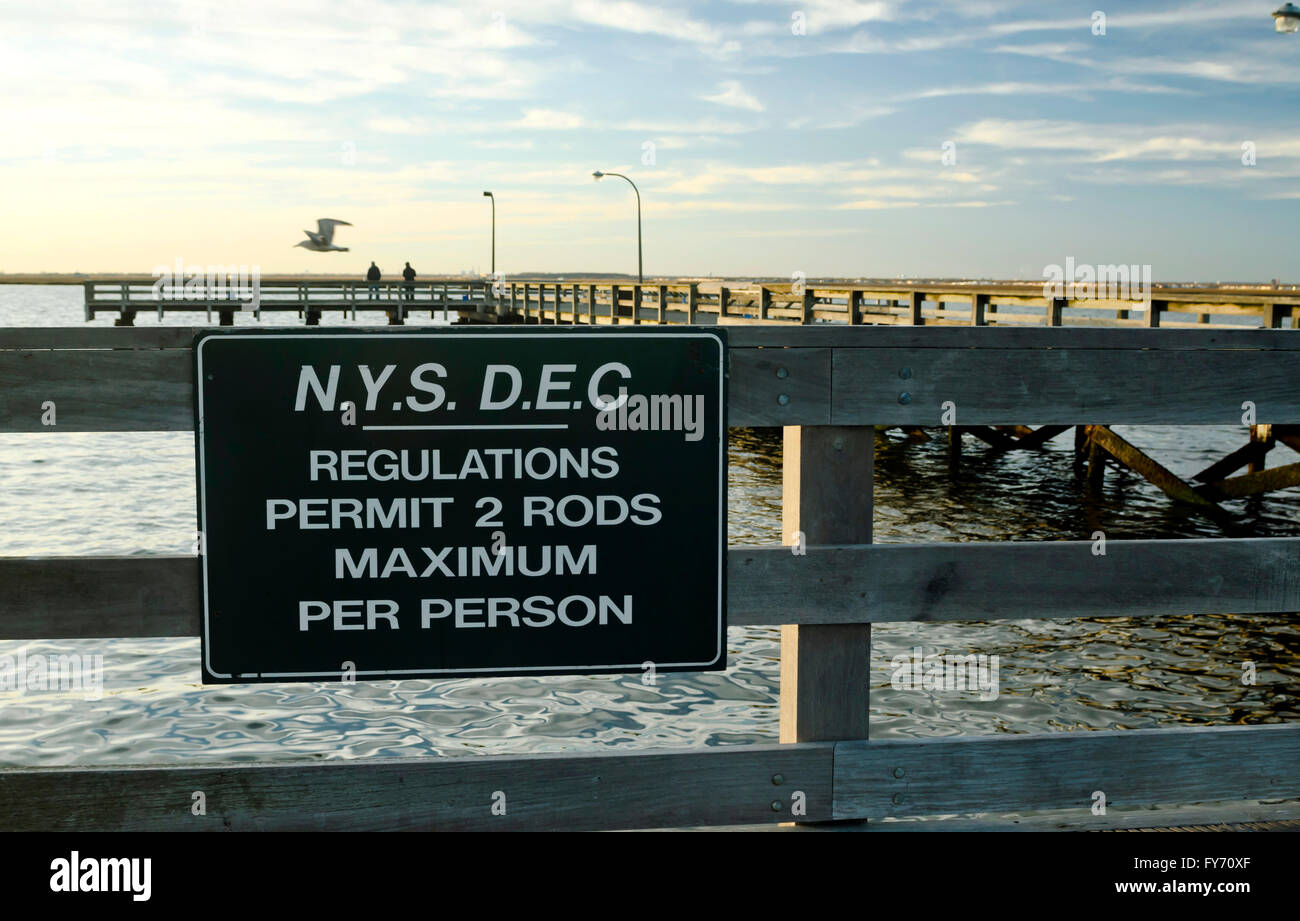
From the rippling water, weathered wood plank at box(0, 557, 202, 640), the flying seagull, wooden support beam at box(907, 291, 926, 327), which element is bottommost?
the rippling water

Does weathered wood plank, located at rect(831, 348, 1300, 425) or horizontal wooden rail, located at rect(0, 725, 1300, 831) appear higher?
weathered wood plank, located at rect(831, 348, 1300, 425)

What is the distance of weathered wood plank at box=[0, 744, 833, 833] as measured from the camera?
2.77m

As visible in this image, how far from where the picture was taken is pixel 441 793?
2.84 metres

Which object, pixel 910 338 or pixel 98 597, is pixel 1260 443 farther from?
pixel 98 597

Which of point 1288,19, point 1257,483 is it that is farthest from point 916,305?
point 1288,19

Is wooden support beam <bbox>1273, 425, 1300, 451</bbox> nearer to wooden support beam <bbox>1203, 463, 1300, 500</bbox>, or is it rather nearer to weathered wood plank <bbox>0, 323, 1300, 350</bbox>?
wooden support beam <bbox>1203, 463, 1300, 500</bbox>

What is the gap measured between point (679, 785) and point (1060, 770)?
3.14ft

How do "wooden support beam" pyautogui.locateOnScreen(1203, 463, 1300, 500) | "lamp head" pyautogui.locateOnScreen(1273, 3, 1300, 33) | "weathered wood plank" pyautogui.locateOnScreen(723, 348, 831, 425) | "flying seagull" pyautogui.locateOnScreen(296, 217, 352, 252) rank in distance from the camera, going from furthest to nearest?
"flying seagull" pyautogui.locateOnScreen(296, 217, 352, 252) → "lamp head" pyautogui.locateOnScreen(1273, 3, 1300, 33) → "wooden support beam" pyautogui.locateOnScreen(1203, 463, 1300, 500) → "weathered wood plank" pyautogui.locateOnScreen(723, 348, 831, 425)

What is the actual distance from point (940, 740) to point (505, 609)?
1.14 m

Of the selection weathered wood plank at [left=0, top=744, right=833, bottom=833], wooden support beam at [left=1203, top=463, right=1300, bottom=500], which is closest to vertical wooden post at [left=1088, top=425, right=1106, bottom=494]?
wooden support beam at [left=1203, top=463, right=1300, bottom=500]

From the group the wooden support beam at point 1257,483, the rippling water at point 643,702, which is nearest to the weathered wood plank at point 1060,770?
the rippling water at point 643,702
